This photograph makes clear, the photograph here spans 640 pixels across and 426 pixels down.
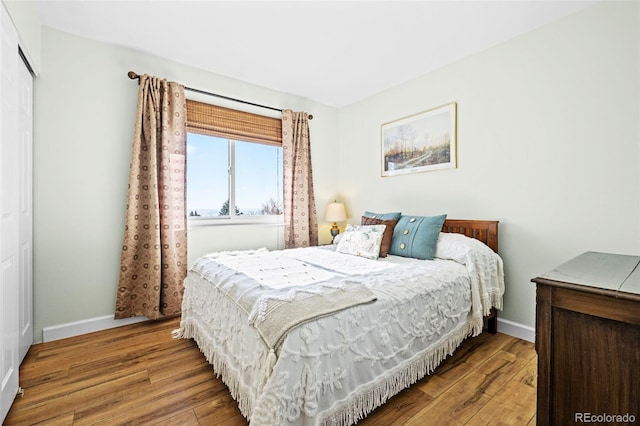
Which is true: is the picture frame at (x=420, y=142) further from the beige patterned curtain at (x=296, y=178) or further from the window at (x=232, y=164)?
the window at (x=232, y=164)

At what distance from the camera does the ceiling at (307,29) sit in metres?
2.11

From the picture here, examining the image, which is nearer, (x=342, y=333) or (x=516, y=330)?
(x=342, y=333)

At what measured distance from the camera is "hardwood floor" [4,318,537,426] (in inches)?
58.6

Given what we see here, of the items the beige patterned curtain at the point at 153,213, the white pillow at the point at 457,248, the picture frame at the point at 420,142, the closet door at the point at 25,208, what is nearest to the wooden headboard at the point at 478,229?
the white pillow at the point at 457,248

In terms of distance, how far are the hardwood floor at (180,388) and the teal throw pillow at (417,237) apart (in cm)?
81

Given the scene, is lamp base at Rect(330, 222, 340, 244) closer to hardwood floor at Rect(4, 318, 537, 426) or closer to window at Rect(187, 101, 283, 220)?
window at Rect(187, 101, 283, 220)

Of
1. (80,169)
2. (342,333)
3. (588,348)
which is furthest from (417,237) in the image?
(80,169)

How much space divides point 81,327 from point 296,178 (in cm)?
262

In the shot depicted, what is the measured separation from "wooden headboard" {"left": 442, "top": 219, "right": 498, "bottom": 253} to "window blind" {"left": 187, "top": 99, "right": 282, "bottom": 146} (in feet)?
7.46

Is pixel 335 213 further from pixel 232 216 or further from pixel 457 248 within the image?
pixel 457 248

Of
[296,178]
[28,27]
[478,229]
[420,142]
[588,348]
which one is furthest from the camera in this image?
[296,178]

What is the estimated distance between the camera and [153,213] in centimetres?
265

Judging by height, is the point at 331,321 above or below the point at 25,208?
below

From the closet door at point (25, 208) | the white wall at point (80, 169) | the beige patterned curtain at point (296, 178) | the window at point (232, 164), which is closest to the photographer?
the closet door at point (25, 208)
